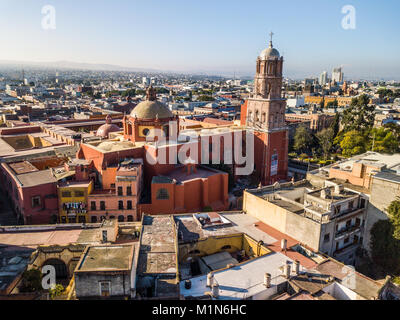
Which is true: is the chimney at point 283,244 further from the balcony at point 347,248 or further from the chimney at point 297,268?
the balcony at point 347,248

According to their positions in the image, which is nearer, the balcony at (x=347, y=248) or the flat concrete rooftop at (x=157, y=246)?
the flat concrete rooftop at (x=157, y=246)

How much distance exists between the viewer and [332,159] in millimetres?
52781

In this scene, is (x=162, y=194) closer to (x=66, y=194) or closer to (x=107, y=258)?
(x=66, y=194)

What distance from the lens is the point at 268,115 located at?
39219 mm

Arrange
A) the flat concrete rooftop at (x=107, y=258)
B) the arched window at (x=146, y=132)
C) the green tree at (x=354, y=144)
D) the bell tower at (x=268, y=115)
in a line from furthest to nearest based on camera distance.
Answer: the green tree at (x=354, y=144), the bell tower at (x=268, y=115), the arched window at (x=146, y=132), the flat concrete rooftop at (x=107, y=258)

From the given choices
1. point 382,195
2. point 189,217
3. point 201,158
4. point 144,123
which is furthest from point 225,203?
point 382,195

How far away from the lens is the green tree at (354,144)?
44656mm

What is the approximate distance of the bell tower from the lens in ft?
128

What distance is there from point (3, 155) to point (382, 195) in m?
41.9

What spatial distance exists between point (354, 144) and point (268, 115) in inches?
600

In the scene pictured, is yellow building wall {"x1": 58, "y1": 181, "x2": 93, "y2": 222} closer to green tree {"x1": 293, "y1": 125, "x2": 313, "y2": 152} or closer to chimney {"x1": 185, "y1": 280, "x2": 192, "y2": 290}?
chimney {"x1": 185, "y1": 280, "x2": 192, "y2": 290}

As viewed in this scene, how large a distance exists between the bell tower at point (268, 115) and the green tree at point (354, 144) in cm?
1055

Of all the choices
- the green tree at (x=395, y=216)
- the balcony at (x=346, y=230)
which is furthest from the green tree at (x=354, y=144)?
the green tree at (x=395, y=216)
